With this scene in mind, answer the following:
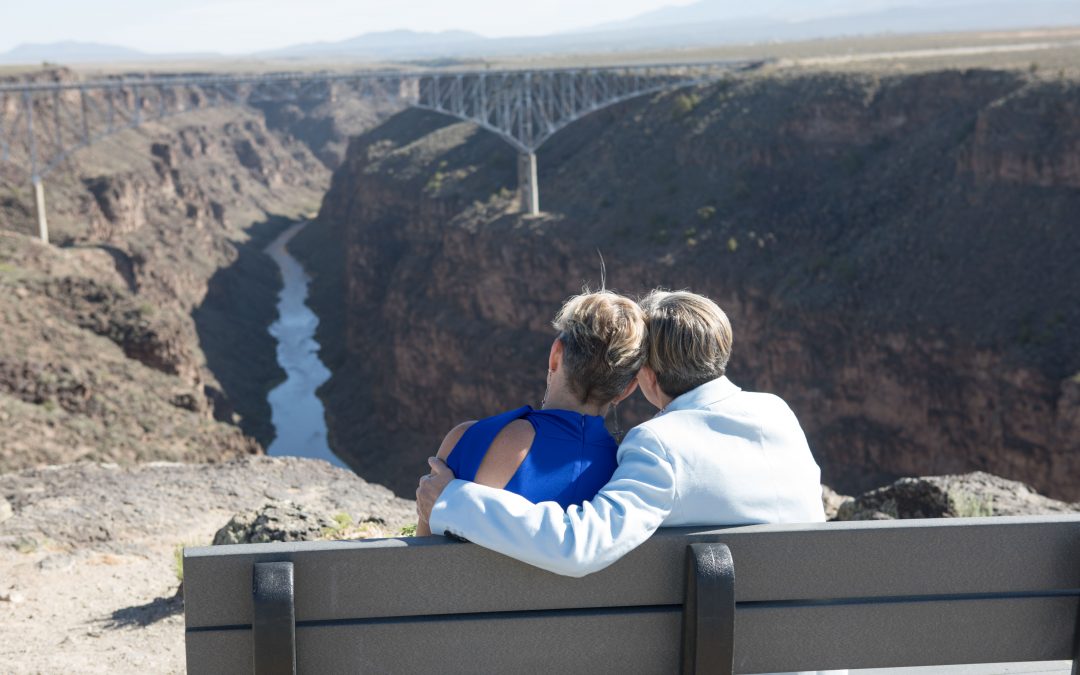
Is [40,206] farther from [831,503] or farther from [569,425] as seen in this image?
[569,425]

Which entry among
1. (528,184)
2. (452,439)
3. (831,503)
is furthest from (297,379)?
(452,439)

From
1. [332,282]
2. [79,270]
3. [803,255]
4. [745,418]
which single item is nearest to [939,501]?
[745,418]

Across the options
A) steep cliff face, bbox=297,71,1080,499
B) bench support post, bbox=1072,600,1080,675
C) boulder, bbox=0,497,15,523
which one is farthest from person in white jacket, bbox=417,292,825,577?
steep cliff face, bbox=297,71,1080,499

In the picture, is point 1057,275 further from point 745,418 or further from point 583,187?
point 745,418

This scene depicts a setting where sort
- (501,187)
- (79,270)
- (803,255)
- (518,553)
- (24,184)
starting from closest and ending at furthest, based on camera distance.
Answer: (518,553) → (803,255) → (79,270) → (501,187) → (24,184)

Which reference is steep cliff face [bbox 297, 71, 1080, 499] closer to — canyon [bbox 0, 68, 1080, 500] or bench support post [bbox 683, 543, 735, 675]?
canyon [bbox 0, 68, 1080, 500]

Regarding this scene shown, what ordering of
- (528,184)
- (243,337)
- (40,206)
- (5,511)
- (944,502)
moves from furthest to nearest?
1. (243,337)
2. (528,184)
3. (40,206)
4. (5,511)
5. (944,502)

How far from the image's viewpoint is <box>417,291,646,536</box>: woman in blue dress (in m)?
3.36

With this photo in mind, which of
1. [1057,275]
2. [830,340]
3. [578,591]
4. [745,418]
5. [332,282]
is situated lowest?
[332,282]

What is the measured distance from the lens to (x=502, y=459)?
3352 mm

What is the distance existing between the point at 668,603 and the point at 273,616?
112 centimetres

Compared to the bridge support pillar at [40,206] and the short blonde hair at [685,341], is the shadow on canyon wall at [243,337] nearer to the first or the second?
the bridge support pillar at [40,206]

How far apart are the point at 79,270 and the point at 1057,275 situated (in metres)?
29.1

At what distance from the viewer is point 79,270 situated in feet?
125
